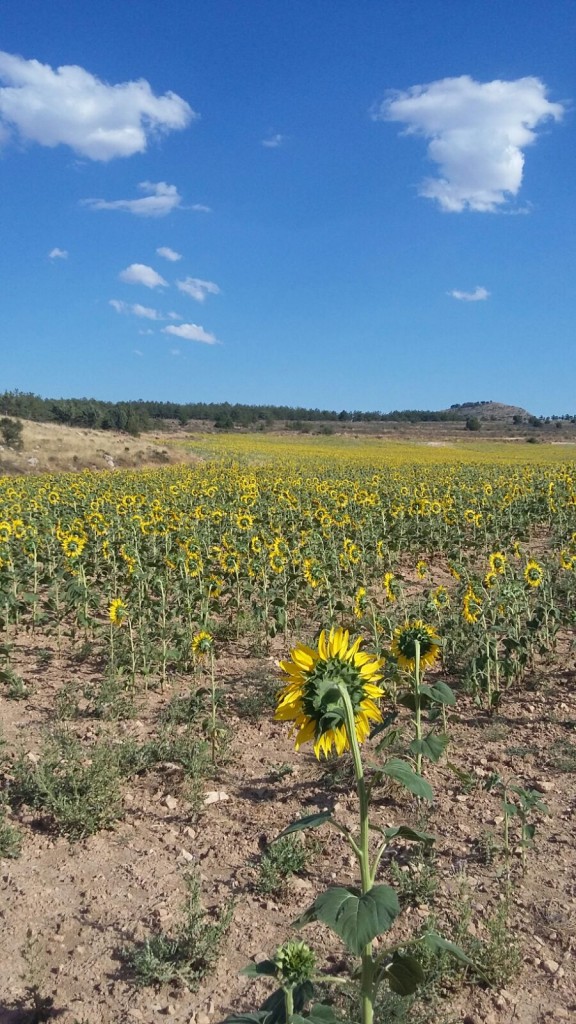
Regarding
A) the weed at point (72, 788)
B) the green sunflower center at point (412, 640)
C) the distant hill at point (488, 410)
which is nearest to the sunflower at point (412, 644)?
the green sunflower center at point (412, 640)

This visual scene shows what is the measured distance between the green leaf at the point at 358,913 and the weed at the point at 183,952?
1.35m

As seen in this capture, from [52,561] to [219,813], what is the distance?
5.77m

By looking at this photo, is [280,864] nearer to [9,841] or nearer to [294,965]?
[9,841]

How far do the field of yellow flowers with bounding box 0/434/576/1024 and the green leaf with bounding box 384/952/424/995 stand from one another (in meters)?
0.47

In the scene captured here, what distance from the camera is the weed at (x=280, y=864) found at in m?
3.26

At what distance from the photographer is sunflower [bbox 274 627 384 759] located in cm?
183

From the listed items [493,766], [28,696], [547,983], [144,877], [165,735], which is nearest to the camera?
A: [547,983]

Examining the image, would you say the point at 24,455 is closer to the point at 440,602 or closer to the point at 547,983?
the point at 440,602

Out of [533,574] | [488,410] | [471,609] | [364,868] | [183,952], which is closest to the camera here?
[364,868]

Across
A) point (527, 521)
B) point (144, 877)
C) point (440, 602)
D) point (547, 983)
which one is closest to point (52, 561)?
point (440, 602)

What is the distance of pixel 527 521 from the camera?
525 inches

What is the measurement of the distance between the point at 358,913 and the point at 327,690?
0.51 m

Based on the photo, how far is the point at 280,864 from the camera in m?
3.39

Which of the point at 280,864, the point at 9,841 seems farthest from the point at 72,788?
the point at 280,864
